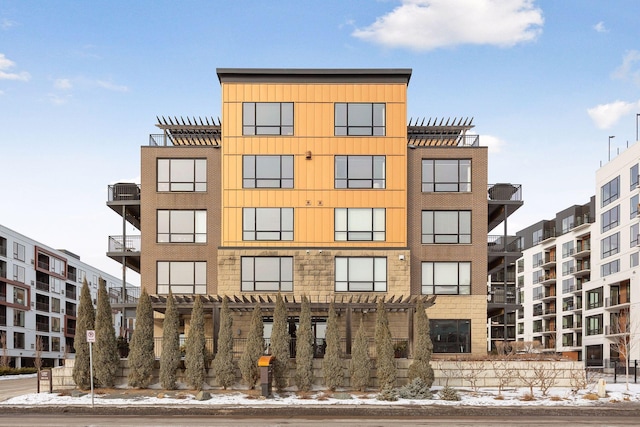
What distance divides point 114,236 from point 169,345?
14.7 meters

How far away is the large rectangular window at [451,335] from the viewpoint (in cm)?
3916

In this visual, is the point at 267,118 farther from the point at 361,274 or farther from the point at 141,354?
the point at 141,354

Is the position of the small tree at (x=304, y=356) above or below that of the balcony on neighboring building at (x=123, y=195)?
below

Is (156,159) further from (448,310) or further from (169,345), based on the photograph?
(448,310)

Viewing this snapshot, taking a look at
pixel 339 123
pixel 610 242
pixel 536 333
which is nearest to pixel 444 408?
pixel 339 123

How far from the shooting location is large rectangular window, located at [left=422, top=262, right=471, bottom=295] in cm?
3988

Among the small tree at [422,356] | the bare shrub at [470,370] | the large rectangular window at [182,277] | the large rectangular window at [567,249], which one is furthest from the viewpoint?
the large rectangular window at [567,249]

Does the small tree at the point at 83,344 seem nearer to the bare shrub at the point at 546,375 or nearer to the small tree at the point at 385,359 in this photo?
the small tree at the point at 385,359

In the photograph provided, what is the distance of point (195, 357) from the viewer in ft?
98.4

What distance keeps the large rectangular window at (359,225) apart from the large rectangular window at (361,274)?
1.34 metres

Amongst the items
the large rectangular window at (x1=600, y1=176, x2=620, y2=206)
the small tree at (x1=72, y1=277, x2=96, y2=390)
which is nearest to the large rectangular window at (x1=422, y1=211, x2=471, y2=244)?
the small tree at (x1=72, y1=277, x2=96, y2=390)

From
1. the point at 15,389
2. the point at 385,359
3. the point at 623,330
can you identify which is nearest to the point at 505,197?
the point at 385,359

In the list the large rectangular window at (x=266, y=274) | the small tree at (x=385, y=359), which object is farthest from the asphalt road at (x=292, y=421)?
the large rectangular window at (x=266, y=274)

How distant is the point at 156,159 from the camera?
133 ft
